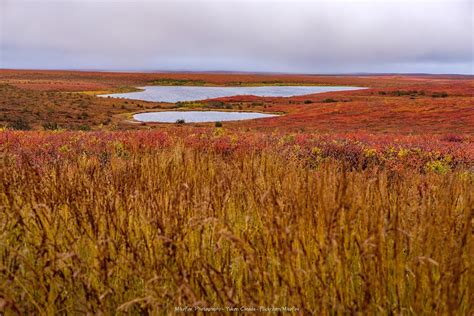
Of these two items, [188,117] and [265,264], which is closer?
[265,264]

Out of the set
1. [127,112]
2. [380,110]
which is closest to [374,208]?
[380,110]

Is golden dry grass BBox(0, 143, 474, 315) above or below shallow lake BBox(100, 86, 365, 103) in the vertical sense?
below

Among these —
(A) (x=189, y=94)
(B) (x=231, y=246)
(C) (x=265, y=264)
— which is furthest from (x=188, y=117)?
(A) (x=189, y=94)

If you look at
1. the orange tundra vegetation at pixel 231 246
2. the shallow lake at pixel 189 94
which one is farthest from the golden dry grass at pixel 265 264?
the shallow lake at pixel 189 94

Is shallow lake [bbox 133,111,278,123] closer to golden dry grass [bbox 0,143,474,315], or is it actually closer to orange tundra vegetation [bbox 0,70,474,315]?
orange tundra vegetation [bbox 0,70,474,315]

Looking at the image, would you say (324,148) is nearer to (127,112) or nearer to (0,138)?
(0,138)

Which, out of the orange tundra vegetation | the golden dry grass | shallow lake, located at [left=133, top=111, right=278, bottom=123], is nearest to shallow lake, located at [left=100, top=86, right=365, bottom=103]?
shallow lake, located at [left=133, top=111, right=278, bottom=123]

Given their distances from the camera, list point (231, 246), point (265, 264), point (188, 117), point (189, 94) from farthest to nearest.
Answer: point (189, 94) → point (188, 117) → point (231, 246) → point (265, 264)

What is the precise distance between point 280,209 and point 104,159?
274 inches

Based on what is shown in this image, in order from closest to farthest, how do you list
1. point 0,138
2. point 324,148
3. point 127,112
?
1. point 324,148
2. point 0,138
3. point 127,112

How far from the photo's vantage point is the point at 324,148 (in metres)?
10.6

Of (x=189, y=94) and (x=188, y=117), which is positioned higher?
(x=189, y=94)

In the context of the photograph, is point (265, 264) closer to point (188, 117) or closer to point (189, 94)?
point (188, 117)

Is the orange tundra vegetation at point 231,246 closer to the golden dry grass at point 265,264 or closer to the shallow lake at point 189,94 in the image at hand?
the golden dry grass at point 265,264
